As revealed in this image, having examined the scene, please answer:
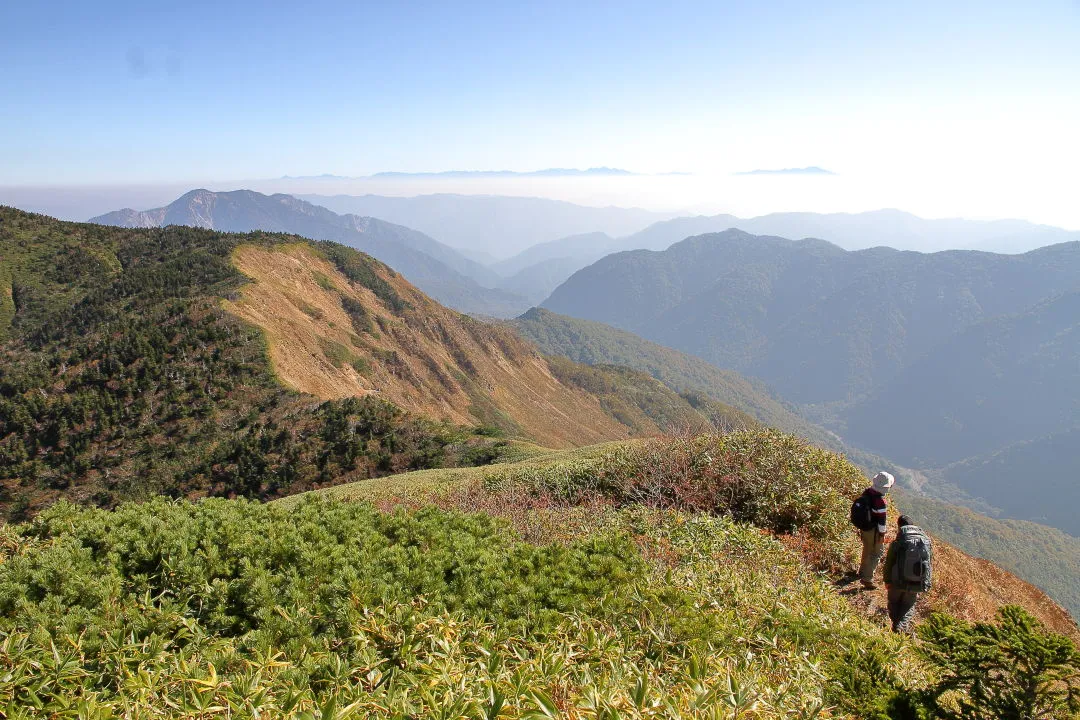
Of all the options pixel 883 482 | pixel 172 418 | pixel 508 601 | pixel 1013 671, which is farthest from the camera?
A: pixel 172 418

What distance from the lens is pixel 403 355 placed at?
68.8 metres

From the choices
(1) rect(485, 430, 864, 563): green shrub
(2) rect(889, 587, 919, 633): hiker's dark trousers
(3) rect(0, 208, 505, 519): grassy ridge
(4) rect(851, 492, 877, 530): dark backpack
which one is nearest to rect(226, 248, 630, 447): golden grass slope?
(3) rect(0, 208, 505, 519): grassy ridge

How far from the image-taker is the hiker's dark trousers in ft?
24.2

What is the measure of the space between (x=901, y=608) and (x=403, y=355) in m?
65.3

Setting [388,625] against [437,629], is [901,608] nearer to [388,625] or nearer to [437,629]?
[437,629]

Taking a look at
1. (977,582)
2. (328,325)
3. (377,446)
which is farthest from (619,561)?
(328,325)

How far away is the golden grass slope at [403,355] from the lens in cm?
5222

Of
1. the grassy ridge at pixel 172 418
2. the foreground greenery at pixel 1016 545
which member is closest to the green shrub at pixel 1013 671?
the grassy ridge at pixel 172 418

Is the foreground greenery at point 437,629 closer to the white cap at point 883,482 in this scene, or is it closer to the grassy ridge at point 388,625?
the grassy ridge at point 388,625

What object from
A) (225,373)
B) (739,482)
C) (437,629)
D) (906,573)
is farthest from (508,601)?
(225,373)

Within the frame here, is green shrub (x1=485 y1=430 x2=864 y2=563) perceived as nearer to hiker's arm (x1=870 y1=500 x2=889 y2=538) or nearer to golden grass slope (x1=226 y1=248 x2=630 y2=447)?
hiker's arm (x1=870 y1=500 x2=889 y2=538)

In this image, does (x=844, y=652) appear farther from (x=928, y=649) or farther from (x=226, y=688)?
(x=226, y=688)

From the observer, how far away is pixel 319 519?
20.1 ft

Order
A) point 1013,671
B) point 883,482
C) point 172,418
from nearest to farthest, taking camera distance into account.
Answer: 1. point 1013,671
2. point 883,482
3. point 172,418
